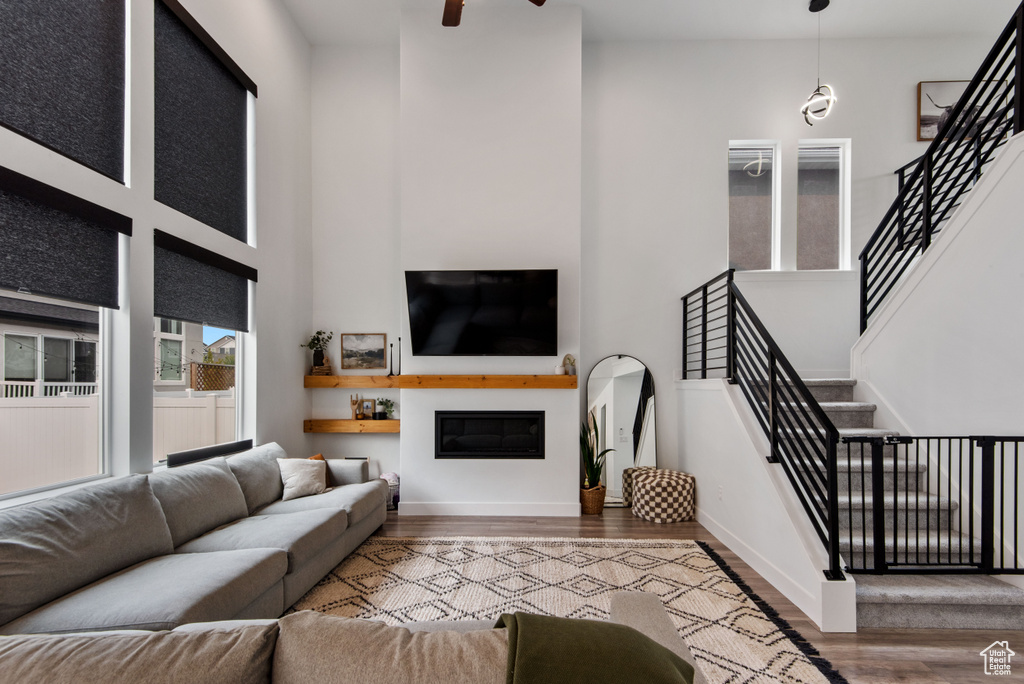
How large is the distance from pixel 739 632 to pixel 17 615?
296 cm

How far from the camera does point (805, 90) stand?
16.2 feet

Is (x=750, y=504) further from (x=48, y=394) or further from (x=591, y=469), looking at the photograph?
(x=48, y=394)

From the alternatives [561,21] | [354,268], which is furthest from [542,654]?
[561,21]

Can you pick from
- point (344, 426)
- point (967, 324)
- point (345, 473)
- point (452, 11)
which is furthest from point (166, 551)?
point (967, 324)

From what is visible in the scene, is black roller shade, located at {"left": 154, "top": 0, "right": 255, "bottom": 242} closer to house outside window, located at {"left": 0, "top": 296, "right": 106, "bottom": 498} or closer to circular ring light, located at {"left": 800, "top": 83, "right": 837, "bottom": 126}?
house outside window, located at {"left": 0, "top": 296, "right": 106, "bottom": 498}

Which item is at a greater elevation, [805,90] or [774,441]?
[805,90]

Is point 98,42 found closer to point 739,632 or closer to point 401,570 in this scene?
point 401,570

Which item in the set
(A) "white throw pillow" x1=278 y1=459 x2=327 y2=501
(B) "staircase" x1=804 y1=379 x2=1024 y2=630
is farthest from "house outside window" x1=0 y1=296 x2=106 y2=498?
(B) "staircase" x1=804 y1=379 x2=1024 y2=630

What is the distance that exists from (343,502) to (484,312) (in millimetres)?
1971

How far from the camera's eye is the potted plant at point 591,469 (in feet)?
14.4

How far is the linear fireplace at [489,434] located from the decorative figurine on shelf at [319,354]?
1.33 meters

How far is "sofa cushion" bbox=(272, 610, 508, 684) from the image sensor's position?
76cm

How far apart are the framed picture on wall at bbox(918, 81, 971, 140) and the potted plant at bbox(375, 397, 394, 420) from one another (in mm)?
6045

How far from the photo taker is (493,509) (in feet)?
14.3
